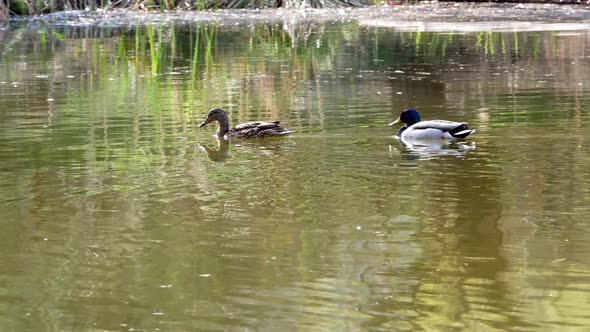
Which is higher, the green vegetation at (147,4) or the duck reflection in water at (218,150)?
the green vegetation at (147,4)

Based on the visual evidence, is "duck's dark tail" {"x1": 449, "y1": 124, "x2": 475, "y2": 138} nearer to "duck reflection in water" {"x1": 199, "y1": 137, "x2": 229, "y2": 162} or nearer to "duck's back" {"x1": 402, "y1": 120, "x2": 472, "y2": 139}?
"duck's back" {"x1": 402, "y1": 120, "x2": 472, "y2": 139}

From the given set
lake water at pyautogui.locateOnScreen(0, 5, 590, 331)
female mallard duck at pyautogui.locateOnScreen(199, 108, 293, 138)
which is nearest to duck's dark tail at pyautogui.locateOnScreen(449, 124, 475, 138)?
lake water at pyautogui.locateOnScreen(0, 5, 590, 331)

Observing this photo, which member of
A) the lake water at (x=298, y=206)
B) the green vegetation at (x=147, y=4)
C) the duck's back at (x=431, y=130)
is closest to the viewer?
the lake water at (x=298, y=206)

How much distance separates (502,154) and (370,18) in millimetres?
23597

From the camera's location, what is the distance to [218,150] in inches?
473

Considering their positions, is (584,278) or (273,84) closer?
(584,278)

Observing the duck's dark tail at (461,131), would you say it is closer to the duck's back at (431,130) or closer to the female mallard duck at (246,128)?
the duck's back at (431,130)

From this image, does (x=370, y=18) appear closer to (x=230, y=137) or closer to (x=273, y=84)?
(x=273, y=84)

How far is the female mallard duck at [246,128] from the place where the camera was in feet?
40.0

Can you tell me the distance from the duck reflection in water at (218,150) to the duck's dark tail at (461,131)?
6.86ft

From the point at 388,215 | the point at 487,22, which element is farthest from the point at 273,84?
the point at 487,22

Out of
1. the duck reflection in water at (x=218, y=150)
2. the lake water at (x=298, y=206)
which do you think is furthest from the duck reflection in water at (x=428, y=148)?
the duck reflection in water at (x=218, y=150)

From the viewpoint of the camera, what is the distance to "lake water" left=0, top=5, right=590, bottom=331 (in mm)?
6461

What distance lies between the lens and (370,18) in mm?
34125
